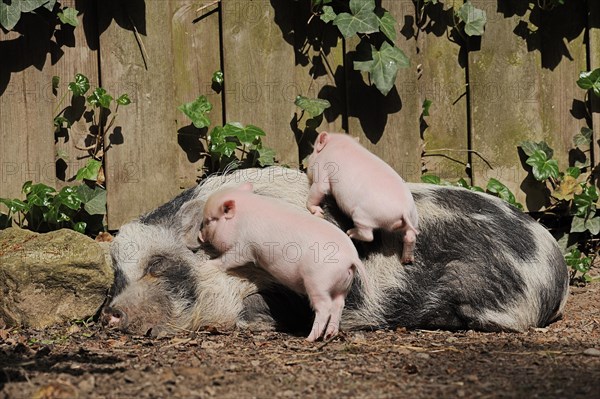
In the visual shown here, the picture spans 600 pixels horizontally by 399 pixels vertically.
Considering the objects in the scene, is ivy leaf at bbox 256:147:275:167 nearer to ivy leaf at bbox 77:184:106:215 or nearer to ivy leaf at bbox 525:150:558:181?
ivy leaf at bbox 77:184:106:215

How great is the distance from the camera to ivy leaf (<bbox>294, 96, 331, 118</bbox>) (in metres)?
6.21

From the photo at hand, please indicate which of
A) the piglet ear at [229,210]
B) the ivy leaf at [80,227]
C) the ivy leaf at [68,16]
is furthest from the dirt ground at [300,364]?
the ivy leaf at [68,16]

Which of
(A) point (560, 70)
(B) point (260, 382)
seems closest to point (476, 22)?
(A) point (560, 70)

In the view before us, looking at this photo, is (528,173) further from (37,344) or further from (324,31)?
(37,344)

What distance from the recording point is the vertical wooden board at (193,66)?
6.27m

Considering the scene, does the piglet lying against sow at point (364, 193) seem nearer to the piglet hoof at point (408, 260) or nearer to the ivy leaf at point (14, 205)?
the piglet hoof at point (408, 260)

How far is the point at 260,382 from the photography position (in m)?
3.93

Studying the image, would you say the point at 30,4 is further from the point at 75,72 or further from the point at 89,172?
the point at 89,172

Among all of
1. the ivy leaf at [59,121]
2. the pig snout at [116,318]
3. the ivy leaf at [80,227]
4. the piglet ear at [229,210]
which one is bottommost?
the pig snout at [116,318]

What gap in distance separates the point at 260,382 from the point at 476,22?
11.3 ft

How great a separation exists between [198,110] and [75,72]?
0.82m

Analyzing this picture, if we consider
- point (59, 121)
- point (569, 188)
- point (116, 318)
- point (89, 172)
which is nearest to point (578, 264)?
point (569, 188)

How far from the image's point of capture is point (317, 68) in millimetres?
6406

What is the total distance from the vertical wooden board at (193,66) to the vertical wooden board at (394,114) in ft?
2.95
